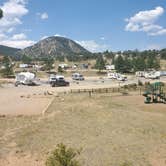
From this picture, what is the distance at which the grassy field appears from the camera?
15398mm

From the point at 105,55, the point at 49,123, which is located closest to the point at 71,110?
the point at 49,123

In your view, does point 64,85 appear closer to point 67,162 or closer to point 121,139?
point 121,139

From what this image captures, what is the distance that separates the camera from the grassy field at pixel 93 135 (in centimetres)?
1540

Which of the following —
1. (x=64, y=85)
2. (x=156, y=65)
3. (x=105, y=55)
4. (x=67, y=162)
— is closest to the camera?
(x=67, y=162)

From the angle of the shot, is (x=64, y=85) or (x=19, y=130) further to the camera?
(x=64, y=85)

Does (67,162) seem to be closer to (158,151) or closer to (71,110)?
(158,151)

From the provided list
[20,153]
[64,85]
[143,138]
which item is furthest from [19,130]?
[64,85]

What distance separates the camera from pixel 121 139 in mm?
18438

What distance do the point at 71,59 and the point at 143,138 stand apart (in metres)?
162

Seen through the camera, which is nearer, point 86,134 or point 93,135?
point 93,135

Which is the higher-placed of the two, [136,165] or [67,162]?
[67,162]

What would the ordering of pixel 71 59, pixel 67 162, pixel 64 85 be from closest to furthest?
1. pixel 67 162
2. pixel 64 85
3. pixel 71 59

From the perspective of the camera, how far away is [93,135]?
1925cm

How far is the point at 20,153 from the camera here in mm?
15914
